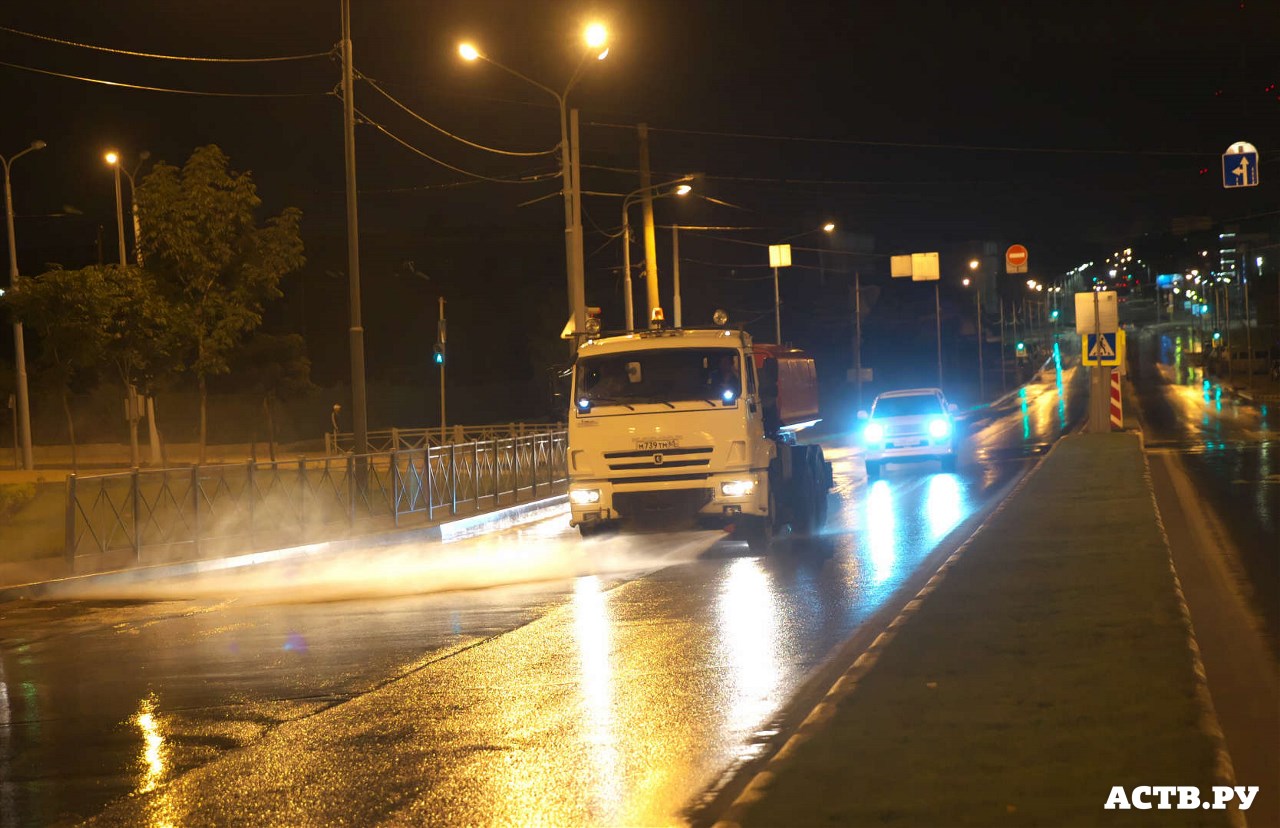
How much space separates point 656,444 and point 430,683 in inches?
293

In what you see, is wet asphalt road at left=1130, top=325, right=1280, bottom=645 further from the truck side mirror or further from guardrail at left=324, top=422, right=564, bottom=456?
guardrail at left=324, top=422, right=564, bottom=456

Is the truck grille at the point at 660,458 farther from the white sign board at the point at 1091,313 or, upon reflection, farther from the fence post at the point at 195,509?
the white sign board at the point at 1091,313

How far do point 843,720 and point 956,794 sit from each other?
1304 mm

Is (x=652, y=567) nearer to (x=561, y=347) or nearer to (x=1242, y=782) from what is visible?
(x=1242, y=782)

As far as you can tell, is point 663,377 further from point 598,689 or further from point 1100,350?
point 1100,350

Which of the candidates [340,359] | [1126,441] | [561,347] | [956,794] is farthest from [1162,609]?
[340,359]

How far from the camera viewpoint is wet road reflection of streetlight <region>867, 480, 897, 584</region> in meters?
14.5

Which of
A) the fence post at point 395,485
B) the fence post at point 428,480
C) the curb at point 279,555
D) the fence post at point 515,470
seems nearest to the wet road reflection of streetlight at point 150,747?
the curb at point 279,555

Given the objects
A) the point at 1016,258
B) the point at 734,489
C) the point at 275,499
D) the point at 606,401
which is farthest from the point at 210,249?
the point at 1016,258

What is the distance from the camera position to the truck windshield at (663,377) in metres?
16.5

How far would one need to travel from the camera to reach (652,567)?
52.1 feet

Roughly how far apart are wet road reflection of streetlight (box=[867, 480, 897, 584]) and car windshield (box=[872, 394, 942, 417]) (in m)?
3.52

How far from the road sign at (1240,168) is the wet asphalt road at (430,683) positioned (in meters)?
17.4

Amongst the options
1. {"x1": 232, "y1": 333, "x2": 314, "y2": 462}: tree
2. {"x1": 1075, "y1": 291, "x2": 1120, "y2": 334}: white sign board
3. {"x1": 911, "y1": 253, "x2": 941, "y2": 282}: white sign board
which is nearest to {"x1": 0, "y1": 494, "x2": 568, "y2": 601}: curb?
{"x1": 1075, "y1": 291, "x2": 1120, "y2": 334}: white sign board
